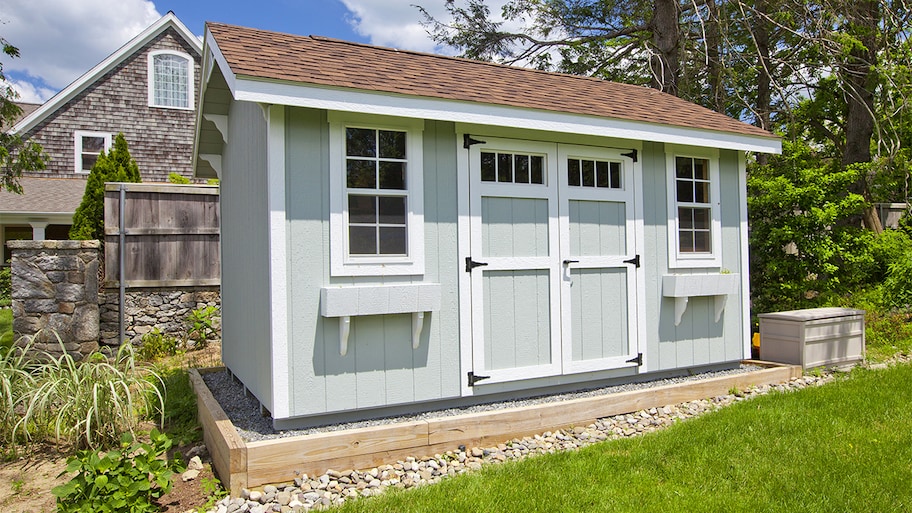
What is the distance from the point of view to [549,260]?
498 centimetres

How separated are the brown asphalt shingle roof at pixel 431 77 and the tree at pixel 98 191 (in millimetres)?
5166

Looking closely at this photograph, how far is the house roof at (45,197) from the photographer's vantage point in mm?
12344

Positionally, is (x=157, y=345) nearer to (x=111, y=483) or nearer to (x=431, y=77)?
(x=111, y=483)

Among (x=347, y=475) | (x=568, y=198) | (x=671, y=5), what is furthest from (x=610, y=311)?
(x=671, y=5)

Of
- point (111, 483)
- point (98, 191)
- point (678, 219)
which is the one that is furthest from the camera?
point (98, 191)

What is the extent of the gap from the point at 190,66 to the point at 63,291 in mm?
8767

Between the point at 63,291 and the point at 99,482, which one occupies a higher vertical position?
the point at 63,291

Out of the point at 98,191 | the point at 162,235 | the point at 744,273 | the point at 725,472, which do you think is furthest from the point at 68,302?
the point at 744,273

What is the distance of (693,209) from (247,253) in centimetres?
408

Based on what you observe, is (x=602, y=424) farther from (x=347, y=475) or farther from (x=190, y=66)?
Result: (x=190, y=66)

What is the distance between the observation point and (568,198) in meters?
5.09

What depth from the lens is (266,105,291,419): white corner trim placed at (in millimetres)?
3955

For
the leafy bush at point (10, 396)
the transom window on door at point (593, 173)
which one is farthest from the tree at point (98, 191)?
the transom window on door at point (593, 173)

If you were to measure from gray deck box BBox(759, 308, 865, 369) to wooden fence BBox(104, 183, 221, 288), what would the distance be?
693 cm
